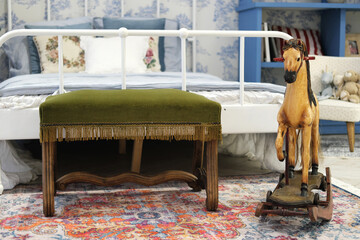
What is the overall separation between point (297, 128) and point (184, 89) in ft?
2.14

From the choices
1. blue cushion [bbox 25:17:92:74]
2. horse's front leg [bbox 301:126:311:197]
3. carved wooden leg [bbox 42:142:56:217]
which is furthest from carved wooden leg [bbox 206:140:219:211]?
blue cushion [bbox 25:17:92:74]

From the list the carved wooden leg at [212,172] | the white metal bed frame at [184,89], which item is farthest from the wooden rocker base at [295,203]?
the white metal bed frame at [184,89]

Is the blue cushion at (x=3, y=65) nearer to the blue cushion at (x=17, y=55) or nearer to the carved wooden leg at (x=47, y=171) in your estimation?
the blue cushion at (x=17, y=55)

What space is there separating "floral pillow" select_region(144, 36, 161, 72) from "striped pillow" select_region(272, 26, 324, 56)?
100cm

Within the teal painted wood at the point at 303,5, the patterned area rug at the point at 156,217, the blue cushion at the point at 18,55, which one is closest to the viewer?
the patterned area rug at the point at 156,217

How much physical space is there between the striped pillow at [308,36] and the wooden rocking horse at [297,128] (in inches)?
87.5

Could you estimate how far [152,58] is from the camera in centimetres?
357

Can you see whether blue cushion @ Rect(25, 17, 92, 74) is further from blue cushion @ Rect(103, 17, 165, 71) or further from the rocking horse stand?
the rocking horse stand

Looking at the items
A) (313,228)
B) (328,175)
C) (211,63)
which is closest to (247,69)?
(211,63)

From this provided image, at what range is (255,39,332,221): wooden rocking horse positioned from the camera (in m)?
1.70

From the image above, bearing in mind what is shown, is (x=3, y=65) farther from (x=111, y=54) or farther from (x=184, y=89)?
(x=184, y=89)

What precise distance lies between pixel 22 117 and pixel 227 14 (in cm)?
235

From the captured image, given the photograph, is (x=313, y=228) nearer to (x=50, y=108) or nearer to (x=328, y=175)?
(x=328, y=175)

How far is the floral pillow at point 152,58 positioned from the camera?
140 inches
